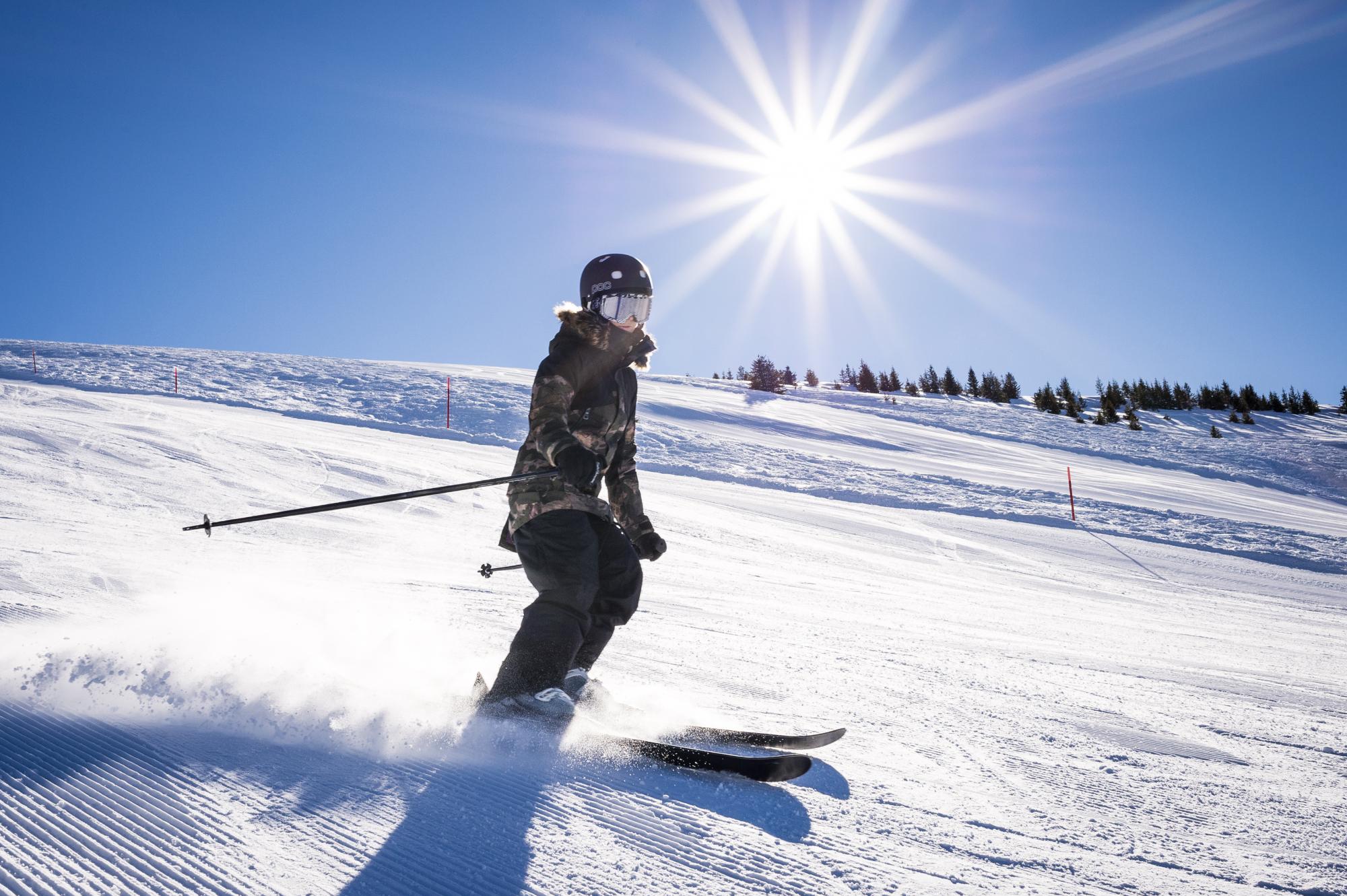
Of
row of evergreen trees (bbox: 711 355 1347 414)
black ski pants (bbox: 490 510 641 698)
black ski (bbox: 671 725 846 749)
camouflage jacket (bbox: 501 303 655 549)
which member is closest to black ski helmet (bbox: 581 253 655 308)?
camouflage jacket (bbox: 501 303 655 549)

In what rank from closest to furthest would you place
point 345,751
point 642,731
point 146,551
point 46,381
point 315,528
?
point 345,751, point 642,731, point 146,551, point 315,528, point 46,381

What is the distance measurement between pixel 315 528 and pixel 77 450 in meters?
4.25

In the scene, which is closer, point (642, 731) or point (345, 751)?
point (345, 751)

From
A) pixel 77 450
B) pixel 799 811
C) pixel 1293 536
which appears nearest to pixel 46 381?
pixel 77 450

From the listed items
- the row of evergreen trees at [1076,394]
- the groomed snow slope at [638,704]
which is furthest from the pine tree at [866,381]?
the groomed snow slope at [638,704]

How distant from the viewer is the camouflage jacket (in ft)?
9.22

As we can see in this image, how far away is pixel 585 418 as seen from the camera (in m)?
3.02

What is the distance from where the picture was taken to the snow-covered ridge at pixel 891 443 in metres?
13.0

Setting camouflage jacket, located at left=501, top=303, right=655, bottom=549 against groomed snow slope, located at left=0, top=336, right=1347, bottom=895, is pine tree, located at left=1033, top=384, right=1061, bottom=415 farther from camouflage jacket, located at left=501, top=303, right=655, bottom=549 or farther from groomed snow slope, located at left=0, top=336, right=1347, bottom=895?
camouflage jacket, located at left=501, top=303, right=655, bottom=549

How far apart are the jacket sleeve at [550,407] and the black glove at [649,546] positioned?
68cm

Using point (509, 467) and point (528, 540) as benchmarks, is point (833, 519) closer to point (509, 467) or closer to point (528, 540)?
point (509, 467)

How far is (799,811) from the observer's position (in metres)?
1.89

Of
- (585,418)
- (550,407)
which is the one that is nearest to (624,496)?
(585,418)

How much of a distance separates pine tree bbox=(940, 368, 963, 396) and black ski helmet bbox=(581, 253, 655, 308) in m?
Answer: 40.5
